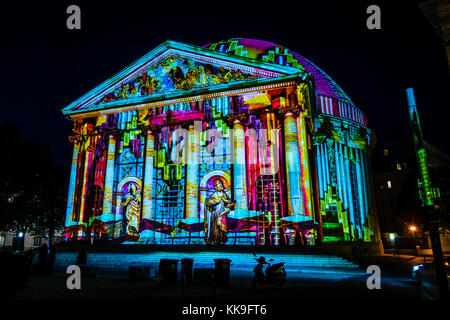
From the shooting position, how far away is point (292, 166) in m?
23.3

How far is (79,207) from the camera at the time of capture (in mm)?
28234

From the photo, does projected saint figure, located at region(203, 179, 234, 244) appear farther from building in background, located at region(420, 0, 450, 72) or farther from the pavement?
building in background, located at region(420, 0, 450, 72)

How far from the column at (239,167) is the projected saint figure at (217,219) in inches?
30.9

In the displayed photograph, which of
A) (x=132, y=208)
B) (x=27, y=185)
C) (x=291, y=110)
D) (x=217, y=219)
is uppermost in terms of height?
(x=291, y=110)

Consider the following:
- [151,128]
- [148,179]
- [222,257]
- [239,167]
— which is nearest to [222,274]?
[222,257]

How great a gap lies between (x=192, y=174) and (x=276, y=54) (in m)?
19.5

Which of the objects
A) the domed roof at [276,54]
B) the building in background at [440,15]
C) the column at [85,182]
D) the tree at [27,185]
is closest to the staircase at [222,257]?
the column at [85,182]

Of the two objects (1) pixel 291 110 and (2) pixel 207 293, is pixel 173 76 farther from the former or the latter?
(2) pixel 207 293

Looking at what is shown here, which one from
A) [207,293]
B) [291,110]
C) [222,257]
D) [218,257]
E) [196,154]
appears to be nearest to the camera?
[207,293]

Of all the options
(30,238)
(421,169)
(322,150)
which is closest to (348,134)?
(322,150)

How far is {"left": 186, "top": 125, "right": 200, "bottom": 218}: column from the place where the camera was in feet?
82.1

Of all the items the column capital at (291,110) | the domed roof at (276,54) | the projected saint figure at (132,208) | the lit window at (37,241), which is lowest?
the lit window at (37,241)

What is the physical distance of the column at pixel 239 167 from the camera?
23688 millimetres

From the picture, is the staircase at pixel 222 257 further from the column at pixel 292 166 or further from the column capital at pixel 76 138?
the column capital at pixel 76 138
